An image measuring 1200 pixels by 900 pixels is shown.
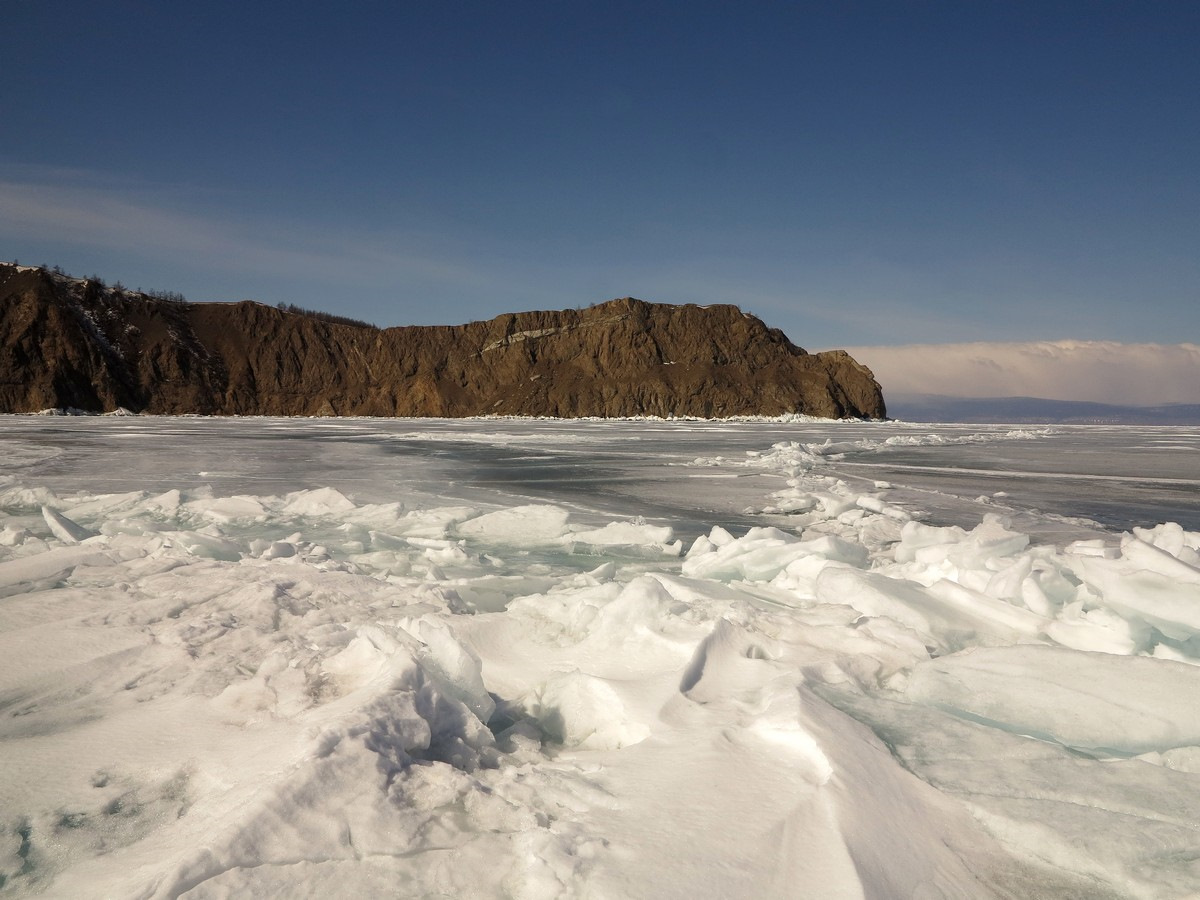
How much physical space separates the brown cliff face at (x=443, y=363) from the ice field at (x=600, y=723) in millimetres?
86517

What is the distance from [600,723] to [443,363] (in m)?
104

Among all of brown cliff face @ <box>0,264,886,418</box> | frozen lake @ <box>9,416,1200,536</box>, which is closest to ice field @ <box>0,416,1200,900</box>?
frozen lake @ <box>9,416,1200,536</box>

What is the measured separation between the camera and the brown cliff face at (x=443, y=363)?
8631 cm

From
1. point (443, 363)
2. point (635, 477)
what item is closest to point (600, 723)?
point (635, 477)

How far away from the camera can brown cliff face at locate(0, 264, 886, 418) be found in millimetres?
86312

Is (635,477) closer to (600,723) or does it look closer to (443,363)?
(600,723)

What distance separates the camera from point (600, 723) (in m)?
2.42

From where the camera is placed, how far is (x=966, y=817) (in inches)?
75.1

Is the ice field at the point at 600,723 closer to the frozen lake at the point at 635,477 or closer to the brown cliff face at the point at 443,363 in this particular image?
the frozen lake at the point at 635,477

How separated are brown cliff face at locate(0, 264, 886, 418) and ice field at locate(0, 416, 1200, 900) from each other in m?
86.5

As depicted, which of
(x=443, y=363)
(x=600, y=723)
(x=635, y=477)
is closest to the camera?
(x=600, y=723)

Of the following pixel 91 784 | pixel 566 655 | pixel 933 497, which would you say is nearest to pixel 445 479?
pixel 933 497

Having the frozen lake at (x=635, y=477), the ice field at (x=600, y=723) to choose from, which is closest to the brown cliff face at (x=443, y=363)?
the frozen lake at (x=635, y=477)

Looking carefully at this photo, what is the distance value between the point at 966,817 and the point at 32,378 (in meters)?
95.0
